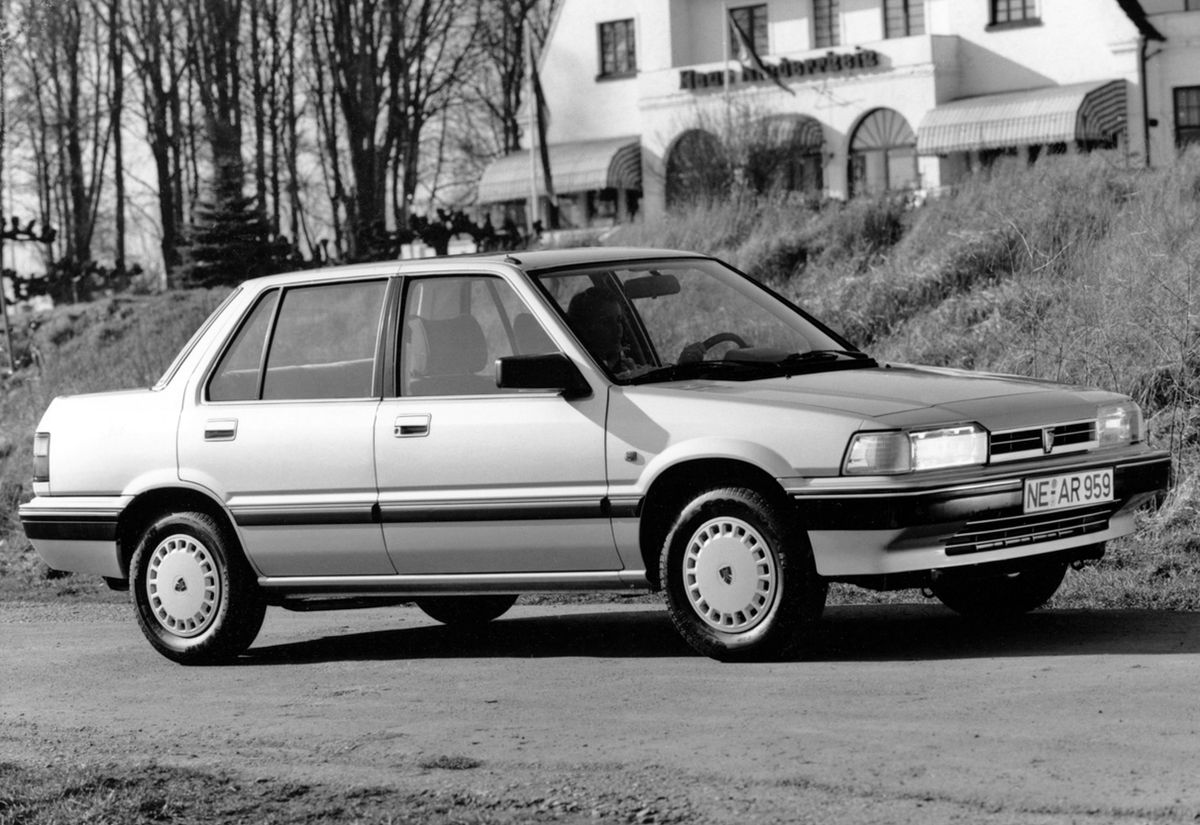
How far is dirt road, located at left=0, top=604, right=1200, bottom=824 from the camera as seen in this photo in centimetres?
572

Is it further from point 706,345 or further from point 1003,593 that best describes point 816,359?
point 1003,593

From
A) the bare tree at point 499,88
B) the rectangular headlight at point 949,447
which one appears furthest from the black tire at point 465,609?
the bare tree at point 499,88

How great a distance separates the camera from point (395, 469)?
8.77 meters

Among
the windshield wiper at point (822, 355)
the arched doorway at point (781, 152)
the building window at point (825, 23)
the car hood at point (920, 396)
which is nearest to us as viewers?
the car hood at point (920, 396)

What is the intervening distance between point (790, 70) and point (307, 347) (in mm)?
45321

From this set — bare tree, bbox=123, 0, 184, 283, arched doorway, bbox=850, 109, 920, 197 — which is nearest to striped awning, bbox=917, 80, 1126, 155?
arched doorway, bbox=850, 109, 920, 197

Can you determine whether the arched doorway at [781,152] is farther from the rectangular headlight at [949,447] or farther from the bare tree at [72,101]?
the rectangular headlight at [949,447]

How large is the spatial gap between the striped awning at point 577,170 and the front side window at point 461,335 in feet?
148

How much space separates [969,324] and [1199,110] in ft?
103

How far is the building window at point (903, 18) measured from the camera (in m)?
52.8

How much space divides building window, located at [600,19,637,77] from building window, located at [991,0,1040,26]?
10886 mm

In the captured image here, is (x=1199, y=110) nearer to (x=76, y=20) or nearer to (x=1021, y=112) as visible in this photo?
(x=1021, y=112)

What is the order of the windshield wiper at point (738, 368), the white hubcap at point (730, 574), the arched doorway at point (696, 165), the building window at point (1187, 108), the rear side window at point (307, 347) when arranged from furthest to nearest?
the building window at point (1187, 108) < the arched doorway at point (696, 165) < the rear side window at point (307, 347) < the windshield wiper at point (738, 368) < the white hubcap at point (730, 574)

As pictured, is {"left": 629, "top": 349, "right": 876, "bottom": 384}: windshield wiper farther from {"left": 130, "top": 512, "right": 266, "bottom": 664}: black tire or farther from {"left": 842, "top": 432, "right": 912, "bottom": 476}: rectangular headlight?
{"left": 130, "top": 512, "right": 266, "bottom": 664}: black tire
